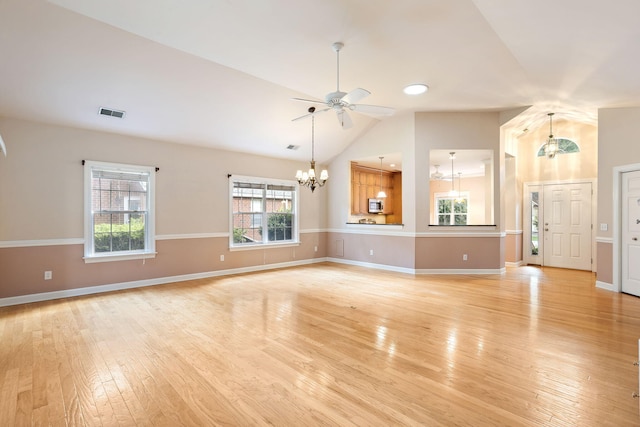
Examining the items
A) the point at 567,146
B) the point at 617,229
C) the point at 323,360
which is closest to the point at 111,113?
the point at 323,360

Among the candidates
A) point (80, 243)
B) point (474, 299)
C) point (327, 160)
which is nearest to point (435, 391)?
point (474, 299)

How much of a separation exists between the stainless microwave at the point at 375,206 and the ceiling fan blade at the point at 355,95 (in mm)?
6872

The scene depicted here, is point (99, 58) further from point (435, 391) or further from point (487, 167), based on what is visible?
point (487, 167)

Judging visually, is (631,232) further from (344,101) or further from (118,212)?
→ (118,212)

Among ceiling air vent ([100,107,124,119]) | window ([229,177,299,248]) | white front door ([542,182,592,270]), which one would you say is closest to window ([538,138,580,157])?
white front door ([542,182,592,270])

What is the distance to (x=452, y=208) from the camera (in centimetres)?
1162

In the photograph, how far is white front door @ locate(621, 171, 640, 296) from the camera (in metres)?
4.93

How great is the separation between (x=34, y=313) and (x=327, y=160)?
6450 millimetres

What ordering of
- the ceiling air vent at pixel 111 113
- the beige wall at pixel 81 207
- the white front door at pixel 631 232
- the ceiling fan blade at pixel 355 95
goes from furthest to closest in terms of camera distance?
the white front door at pixel 631 232 → the ceiling air vent at pixel 111 113 → the beige wall at pixel 81 207 → the ceiling fan blade at pixel 355 95

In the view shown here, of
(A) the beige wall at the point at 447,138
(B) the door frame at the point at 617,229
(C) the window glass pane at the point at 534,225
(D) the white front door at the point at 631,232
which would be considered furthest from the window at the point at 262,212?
(D) the white front door at the point at 631,232

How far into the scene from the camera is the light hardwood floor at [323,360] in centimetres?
206

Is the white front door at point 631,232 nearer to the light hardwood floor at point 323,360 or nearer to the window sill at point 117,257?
the light hardwood floor at point 323,360

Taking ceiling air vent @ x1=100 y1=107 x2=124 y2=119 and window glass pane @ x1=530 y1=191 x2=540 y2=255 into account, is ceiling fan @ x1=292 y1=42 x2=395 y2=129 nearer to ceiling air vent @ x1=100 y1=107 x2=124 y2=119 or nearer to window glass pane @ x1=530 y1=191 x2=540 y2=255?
ceiling air vent @ x1=100 y1=107 x2=124 y2=119

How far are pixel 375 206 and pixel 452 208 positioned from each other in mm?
3340
